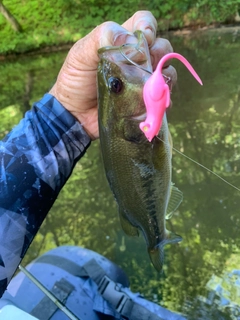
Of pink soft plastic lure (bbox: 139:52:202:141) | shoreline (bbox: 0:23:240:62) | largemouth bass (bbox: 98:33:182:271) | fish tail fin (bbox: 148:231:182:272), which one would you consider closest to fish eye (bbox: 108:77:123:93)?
largemouth bass (bbox: 98:33:182:271)

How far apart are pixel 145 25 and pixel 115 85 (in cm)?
29

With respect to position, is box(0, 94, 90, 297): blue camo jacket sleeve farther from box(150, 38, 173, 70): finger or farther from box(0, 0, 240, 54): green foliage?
box(0, 0, 240, 54): green foliage

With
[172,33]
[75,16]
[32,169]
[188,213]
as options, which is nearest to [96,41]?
[32,169]

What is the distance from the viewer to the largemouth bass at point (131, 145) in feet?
3.94

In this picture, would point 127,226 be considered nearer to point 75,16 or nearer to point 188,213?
point 188,213

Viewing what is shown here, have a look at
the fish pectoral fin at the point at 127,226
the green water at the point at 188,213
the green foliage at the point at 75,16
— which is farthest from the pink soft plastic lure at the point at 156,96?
the green foliage at the point at 75,16

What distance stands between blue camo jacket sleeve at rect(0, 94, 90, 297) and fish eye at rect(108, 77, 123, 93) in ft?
1.49

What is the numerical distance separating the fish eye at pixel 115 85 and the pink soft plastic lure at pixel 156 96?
4.7 inches

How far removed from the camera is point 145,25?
137 cm

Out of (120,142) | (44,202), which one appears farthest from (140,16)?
Result: (44,202)

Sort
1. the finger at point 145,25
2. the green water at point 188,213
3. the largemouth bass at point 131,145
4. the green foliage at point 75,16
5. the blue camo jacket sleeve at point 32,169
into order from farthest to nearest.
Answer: the green foliage at point 75,16, the green water at point 188,213, the blue camo jacket sleeve at point 32,169, the finger at point 145,25, the largemouth bass at point 131,145

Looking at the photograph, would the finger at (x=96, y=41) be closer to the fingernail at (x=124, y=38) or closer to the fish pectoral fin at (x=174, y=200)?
the fingernail at (x=124, y=38)

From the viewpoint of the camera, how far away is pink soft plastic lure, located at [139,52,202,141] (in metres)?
1.06

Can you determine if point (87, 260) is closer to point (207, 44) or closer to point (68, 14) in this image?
point (207, 44)
